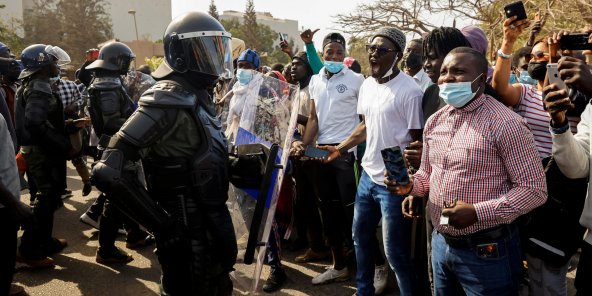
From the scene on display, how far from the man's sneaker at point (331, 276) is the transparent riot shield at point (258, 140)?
132 centimetres

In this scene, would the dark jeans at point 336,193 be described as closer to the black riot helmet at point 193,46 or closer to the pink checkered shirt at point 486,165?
the pink checkered shirt at point 486,165

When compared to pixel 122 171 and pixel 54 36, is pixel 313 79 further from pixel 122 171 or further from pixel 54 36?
pixel 54 36

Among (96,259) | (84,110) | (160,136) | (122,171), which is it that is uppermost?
(160,136)

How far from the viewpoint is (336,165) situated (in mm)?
4074

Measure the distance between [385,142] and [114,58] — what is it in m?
2.88

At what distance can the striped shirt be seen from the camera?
2.82m

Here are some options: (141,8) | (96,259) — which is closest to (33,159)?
(96,259)

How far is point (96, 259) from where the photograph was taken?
478cm

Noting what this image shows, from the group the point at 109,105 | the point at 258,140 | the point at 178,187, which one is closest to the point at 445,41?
the point at 258,140

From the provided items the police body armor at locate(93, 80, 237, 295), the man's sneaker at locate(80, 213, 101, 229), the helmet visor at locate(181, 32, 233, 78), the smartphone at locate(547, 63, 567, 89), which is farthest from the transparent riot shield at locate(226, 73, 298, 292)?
→ the man's sneaker at locate(80, 213, 101, 229)

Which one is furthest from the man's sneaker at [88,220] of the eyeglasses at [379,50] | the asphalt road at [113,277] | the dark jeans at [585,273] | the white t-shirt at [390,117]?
the dark jeans at [585,273]

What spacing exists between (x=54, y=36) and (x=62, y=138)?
4753 cm

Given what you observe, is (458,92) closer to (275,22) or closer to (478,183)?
(478,183)

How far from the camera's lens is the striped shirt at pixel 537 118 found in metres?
2.82
